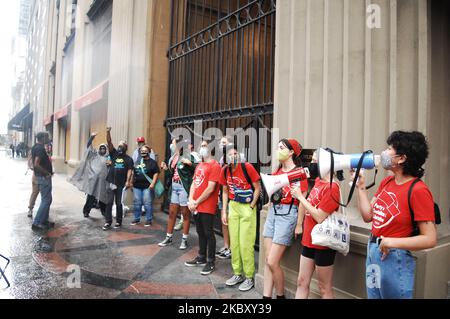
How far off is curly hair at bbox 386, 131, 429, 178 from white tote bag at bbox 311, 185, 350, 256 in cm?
76

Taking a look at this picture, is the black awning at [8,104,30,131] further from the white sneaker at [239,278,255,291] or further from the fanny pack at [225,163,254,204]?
the white sneaker at [239,278,255,291]

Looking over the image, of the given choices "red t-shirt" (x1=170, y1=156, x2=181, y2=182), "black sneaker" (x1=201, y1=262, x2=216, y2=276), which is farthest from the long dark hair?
"red t-shirt" (x1=170, y1=156, x2=181, y2=182)

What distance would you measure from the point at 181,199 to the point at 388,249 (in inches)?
166

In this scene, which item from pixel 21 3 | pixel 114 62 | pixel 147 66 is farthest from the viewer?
pixel 21 3

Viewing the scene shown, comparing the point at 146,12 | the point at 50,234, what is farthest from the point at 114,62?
the point at 50,234

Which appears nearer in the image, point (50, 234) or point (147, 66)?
point (50, 234)

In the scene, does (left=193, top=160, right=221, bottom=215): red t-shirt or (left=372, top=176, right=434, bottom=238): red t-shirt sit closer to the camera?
(left=372, top=176, right=434, bottom=238): red t-shirt

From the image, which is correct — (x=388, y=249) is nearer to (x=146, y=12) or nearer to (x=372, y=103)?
(x=372, y=103)

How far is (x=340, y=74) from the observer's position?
11.9 feet

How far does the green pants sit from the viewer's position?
4.21m

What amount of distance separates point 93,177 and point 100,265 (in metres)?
3.36

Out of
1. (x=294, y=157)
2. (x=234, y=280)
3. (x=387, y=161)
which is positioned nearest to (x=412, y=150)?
(x=387, y=161)

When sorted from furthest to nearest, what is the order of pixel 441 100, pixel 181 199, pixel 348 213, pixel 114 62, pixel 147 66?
pixel 114 62
pixel 147 66
pixel 181 199
pixel 348 213
pixel 441 100

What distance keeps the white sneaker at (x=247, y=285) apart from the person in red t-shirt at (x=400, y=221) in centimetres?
204
